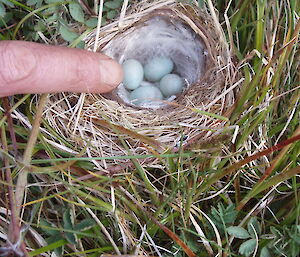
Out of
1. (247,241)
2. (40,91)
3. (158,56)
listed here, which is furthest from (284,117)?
(40,91)

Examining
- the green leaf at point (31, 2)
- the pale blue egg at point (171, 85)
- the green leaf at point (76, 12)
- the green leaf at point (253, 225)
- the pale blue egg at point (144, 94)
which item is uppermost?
the green leaf at point (31, 2)

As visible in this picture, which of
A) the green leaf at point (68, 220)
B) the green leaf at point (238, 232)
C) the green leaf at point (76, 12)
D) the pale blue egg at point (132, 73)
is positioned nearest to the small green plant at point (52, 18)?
the green leaf at point (76, 12)

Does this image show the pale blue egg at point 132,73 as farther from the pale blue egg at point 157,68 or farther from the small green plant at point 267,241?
the small green plant at point 267,241

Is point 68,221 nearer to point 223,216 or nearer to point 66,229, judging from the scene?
point 66,229

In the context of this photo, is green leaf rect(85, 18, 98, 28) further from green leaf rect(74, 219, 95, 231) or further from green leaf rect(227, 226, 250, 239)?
green leaf rect(227, 226, 250, 239)

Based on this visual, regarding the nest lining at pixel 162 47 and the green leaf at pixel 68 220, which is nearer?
the green leaf at pixel 68 220

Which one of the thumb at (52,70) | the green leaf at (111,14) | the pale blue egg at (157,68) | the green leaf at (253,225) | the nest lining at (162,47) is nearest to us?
the thumb at (52,70)

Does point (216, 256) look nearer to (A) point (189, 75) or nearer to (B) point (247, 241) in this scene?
(B) point (247, 241)

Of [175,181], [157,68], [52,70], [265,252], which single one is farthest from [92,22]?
[265,252]

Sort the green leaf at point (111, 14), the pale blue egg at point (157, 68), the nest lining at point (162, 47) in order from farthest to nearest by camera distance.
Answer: the pale blue egg at point (157, 68)
the nest lining at point (162, 47)
the green leaf at point (111, 14)
